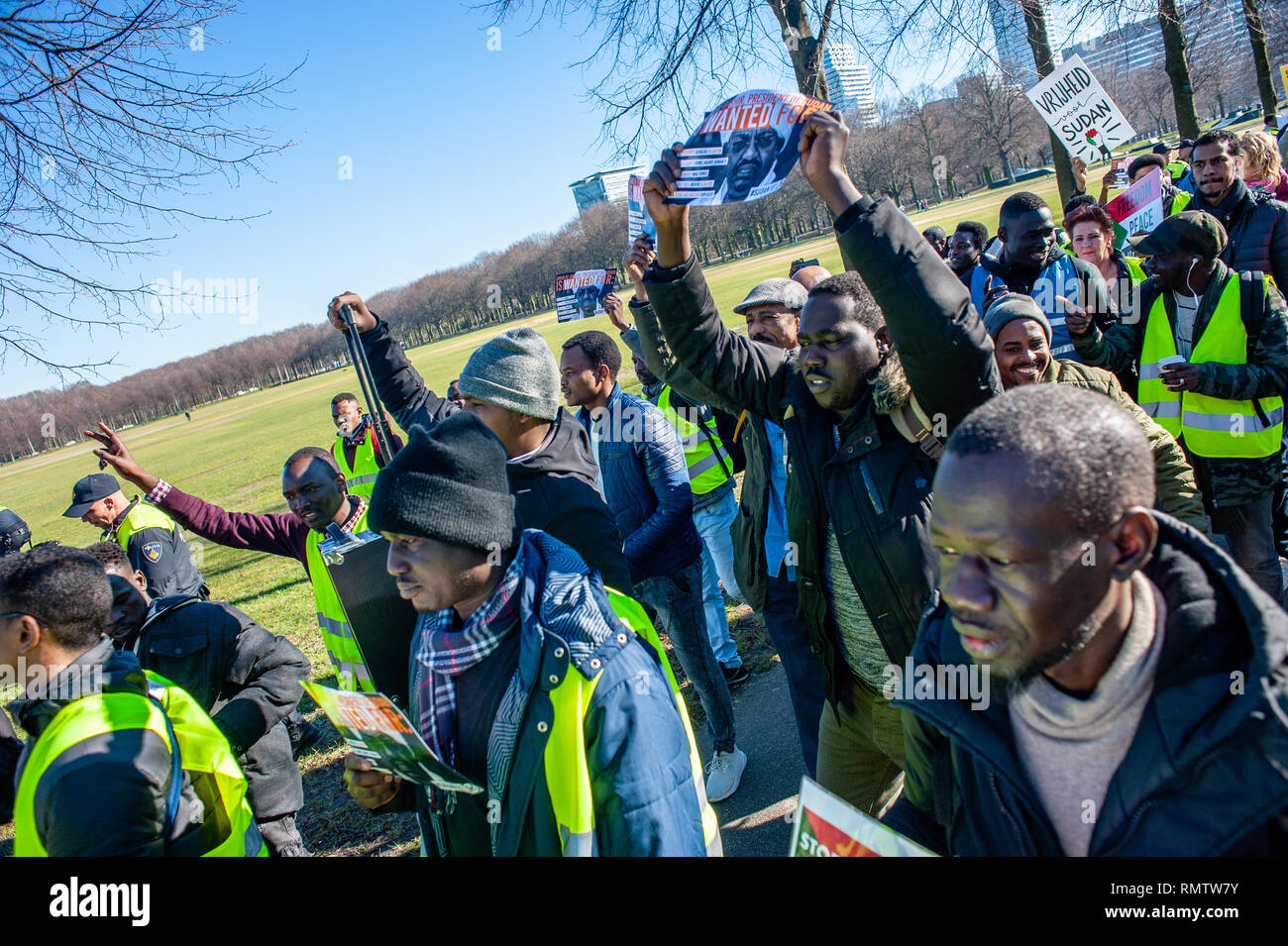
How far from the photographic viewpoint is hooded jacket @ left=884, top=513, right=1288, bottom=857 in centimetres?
110

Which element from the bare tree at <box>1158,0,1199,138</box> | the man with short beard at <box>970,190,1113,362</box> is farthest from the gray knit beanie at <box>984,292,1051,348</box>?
the bare tree at <box>1158,0,1199,138</box>

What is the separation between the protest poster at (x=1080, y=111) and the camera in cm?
673

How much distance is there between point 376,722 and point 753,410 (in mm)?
1663

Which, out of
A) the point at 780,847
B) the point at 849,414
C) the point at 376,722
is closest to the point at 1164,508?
the point at 849,414

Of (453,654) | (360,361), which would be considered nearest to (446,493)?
(453,654)

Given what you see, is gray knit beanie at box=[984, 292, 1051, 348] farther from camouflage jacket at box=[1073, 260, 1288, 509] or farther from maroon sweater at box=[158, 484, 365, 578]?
maroon sweater at box=[158, 484, 365, 578]

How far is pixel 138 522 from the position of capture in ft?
19.2

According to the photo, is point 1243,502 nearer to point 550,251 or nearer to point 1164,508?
point 1164,508

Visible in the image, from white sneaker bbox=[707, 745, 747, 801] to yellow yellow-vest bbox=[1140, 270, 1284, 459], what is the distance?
2.90 meters

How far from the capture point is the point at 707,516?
16.3 feet

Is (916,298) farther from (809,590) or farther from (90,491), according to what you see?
(90,491)

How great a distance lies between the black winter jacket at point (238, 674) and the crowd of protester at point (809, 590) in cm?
2

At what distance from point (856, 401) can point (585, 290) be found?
11.5 ft

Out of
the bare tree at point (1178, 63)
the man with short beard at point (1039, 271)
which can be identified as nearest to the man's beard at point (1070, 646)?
the man with short beard at point (1039, 271)
